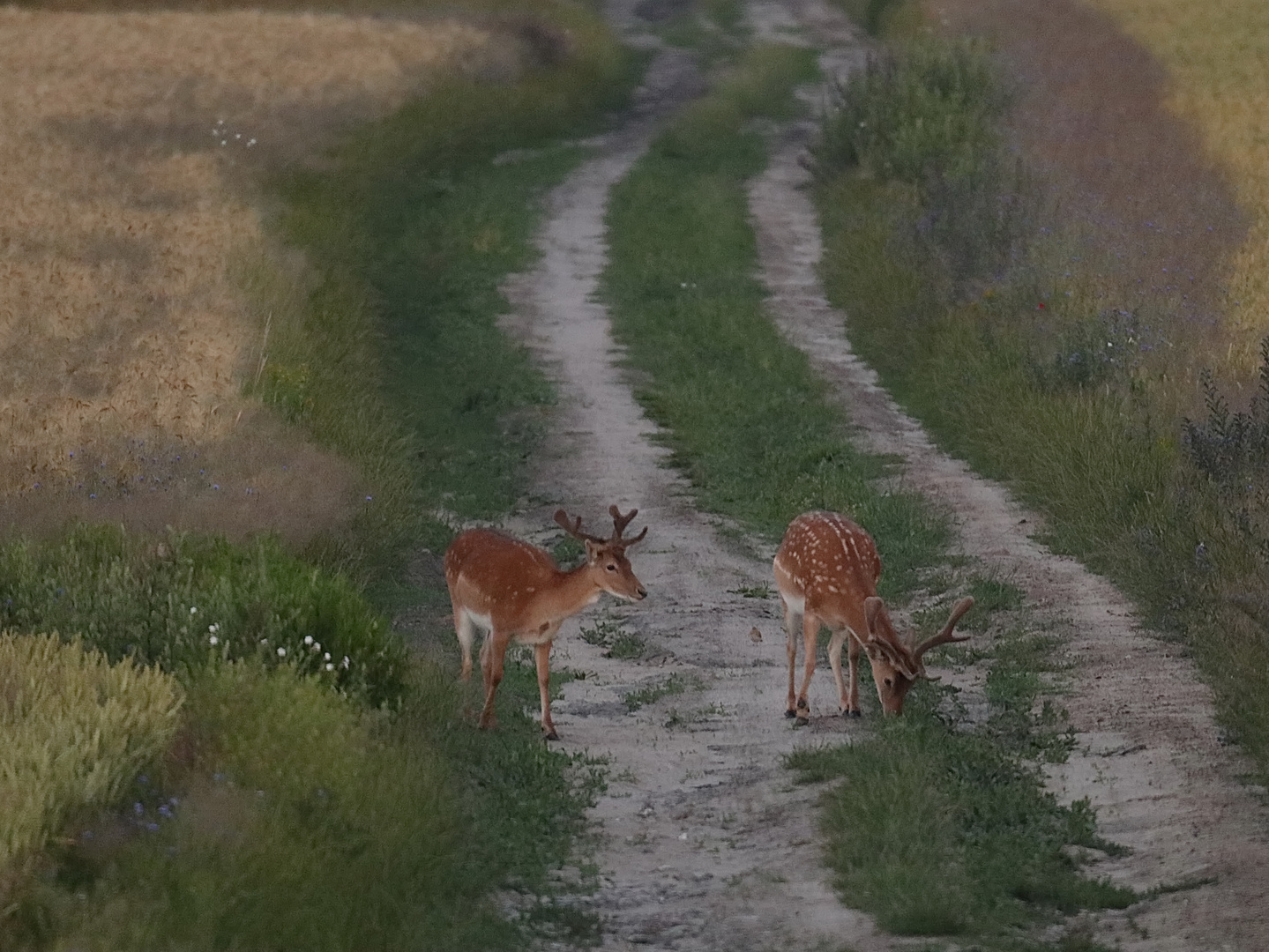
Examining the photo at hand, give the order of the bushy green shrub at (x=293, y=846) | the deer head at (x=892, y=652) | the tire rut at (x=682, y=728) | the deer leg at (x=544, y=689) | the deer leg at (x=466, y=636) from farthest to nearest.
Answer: the deer leg at (x=466, y=636)
the deer leg at (x=544, y=689)
the deer head at (x=892, y=652)
the tire rut at (x=682, y=728)
the bushy green shrub at (x=293, y=846)

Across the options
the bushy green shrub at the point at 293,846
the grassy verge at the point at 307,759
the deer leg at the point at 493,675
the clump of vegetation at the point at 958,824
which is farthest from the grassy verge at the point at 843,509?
the bushy green shrub at the point at 293,846

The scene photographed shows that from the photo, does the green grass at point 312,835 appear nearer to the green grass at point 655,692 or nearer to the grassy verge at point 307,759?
the grassy verge at point 307,759

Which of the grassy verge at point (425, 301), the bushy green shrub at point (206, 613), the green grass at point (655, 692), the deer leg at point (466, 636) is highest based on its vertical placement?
the bushy green shrub at point (206, 613)

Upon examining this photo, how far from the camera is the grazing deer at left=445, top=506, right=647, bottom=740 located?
1214 centimetres

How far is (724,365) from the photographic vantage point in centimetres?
2394

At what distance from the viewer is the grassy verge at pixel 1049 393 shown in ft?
47.3

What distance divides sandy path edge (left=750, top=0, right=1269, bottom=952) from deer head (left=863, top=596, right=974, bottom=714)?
1.02 metres

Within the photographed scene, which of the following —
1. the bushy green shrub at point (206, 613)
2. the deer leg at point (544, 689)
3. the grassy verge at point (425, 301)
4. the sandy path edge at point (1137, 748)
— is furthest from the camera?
the grassy verge at point (425, 301)

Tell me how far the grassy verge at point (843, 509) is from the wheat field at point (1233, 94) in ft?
13.9

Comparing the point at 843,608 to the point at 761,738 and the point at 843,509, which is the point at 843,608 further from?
the point at 843,509

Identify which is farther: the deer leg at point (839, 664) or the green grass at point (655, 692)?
the green grass at point (655, 692)

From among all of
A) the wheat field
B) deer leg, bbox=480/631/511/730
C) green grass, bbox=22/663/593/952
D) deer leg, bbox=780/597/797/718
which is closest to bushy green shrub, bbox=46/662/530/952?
green grass, bbox=22/663/593/952

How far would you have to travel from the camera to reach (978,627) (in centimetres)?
1495

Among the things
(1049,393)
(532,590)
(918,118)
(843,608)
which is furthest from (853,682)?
(918,118)
